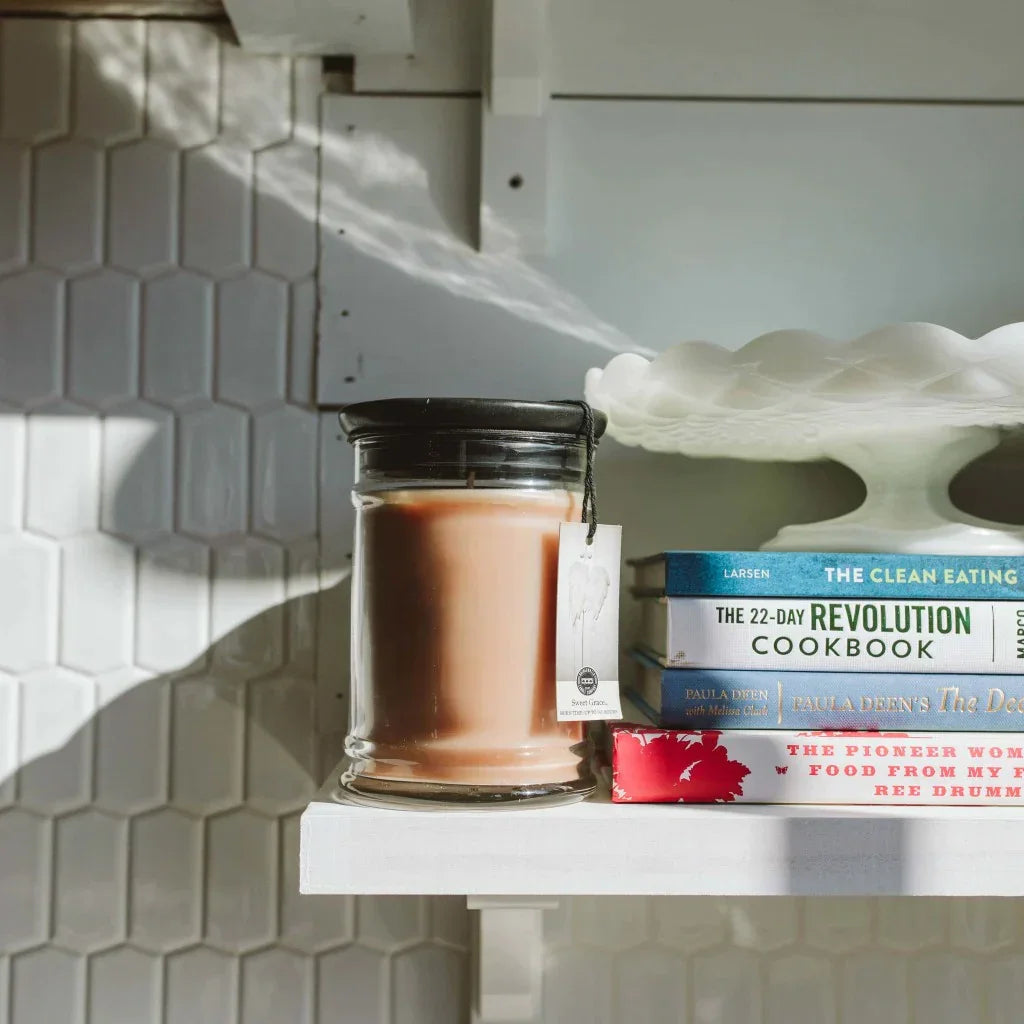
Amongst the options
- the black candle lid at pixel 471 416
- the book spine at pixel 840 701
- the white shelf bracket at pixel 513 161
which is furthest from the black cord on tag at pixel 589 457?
the white shelf bracket at pixel 513 161

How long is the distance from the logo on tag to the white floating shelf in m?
0.07

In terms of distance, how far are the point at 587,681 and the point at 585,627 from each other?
29 millimetres

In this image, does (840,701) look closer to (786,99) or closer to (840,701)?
(840,701)

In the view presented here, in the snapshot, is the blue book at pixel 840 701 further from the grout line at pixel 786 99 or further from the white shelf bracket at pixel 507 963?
the grout line at pixel 786 99

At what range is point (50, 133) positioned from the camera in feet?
2.97

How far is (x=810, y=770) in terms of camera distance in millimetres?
628

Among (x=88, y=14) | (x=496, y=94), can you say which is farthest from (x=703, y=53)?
(x=88, y=14)

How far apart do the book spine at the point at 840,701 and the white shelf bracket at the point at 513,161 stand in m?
0.40

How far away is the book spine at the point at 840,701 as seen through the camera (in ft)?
2.14

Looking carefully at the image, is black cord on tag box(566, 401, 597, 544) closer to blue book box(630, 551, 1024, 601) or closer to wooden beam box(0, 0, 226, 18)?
blue book box(630, 551, 1024, 601)

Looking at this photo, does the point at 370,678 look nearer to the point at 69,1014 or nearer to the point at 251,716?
the point at 251,716

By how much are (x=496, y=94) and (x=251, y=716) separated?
0.52 metres

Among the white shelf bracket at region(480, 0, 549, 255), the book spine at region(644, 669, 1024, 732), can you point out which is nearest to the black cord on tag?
the book spine at region(644, 669, 1024, 732)

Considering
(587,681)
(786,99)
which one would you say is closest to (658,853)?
(587,681)
